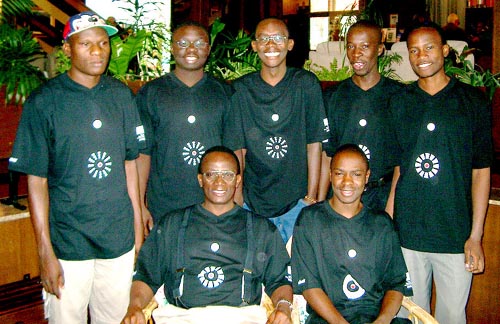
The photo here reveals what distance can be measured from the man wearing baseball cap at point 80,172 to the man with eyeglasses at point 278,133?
80 centimetres

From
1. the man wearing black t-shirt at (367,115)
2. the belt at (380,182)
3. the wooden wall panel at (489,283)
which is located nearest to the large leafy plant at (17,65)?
the man wearing black t-shirt at (367,115)

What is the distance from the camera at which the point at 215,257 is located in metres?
3.27

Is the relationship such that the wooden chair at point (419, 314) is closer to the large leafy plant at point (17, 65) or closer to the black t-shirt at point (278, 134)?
the black t-shirt at point (278, 134)

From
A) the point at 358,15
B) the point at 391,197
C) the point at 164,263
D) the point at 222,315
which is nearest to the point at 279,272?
the point at 222,315

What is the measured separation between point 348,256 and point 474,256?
2.51 ft

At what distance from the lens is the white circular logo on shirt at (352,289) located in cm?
328

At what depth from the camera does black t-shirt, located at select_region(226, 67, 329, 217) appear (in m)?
3.89

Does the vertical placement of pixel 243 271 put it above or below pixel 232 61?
below

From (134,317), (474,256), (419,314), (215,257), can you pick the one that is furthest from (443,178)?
(134,317)

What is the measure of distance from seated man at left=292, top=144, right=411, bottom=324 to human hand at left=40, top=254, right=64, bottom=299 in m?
1.25

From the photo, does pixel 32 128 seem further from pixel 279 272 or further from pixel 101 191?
pixel 279 272

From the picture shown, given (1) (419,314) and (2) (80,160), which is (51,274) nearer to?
(2) (80,160)

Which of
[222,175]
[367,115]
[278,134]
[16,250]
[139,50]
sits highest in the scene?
[139,50]

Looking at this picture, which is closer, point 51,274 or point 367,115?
point 51,274
